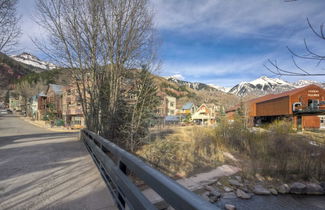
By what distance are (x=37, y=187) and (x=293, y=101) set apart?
31.4 meters

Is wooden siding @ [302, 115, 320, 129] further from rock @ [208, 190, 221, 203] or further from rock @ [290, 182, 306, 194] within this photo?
rock @ [208, 190, 221, 203]

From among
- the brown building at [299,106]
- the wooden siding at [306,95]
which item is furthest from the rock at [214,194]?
the wooden siding at [306,95]

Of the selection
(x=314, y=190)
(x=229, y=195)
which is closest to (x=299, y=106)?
(x=314, y=190)

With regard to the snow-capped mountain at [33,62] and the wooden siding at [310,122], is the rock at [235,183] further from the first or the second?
the wooden siding at [310,122]

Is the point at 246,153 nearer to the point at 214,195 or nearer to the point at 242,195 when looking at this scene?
the point at 242,195

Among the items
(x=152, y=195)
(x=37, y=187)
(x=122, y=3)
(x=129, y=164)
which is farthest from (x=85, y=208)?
(x=122, y=3)

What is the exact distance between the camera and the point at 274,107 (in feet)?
97.9

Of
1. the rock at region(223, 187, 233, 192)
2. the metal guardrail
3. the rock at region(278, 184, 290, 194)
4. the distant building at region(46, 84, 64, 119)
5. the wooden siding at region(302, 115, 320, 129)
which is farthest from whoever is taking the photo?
the distant building at region(46, 84, 64, 119)

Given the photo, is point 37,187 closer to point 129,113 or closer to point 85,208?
point 85,208

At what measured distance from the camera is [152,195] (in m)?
5.46

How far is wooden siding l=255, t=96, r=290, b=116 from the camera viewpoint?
26.8 m

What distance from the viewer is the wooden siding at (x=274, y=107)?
26.8 meters

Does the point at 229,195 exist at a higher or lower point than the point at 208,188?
lower

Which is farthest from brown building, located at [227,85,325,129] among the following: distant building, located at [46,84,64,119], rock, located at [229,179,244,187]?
distant building, located at [46,84,64,119]
